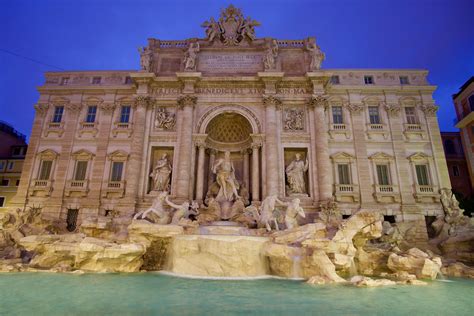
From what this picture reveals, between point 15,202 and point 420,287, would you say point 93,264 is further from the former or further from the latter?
point 15,202

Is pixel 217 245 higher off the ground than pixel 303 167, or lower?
lower

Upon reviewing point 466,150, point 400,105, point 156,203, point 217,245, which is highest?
point 400,105

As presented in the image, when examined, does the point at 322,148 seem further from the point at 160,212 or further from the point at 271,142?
the point at 160,212

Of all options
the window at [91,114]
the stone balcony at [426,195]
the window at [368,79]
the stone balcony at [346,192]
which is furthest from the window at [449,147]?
the window at [91,114]

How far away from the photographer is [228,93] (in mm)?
20578

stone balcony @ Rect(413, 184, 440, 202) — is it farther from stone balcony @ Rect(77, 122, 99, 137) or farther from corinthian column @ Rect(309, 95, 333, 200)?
stone balcony @ Rect(77, 122, 99, 137)

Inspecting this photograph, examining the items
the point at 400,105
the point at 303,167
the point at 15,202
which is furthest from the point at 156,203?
the point at 400,105

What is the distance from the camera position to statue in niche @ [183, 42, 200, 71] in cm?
2088

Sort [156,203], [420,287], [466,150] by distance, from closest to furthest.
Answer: [420,287]
[156,203]
[466,150]

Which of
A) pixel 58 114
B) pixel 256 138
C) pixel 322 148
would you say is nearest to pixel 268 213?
pixel 256 138

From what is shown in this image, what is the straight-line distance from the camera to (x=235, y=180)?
18.4m

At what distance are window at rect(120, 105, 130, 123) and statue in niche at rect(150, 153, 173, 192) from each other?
4.84 meters

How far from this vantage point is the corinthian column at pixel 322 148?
1811 centimetres

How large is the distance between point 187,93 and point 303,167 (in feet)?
33.0
